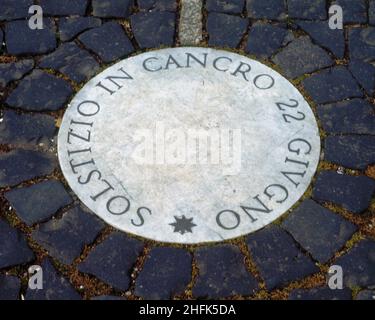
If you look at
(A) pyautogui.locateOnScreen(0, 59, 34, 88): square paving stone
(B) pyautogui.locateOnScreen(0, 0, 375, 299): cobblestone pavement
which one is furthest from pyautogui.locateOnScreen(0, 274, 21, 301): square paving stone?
(A) pyautogui.locateOnScreen(0, 59, 34, 88): square paving stone

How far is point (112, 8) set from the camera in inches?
173

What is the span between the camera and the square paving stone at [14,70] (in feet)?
13.0

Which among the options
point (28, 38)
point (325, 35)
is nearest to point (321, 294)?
point (325, 35)

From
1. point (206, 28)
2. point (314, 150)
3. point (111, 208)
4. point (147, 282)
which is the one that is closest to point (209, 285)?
point (147, 282)

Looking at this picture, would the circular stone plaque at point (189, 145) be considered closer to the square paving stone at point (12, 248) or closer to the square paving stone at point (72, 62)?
the square paving stone at point (72, 62)

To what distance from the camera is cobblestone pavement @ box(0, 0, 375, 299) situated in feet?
10.3

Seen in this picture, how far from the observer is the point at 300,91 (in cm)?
391

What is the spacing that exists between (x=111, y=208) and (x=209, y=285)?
73 cm

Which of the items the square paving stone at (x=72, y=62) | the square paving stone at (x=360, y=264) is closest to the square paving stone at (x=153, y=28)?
the square paving stone at (x=72, y=62)

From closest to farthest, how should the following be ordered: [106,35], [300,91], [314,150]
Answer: [314,150], [300,91], [106,35]

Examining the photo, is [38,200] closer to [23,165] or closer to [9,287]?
[23,165]

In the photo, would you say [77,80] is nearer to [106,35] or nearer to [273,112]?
[106,35]

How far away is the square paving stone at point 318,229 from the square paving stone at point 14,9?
2512 mm
